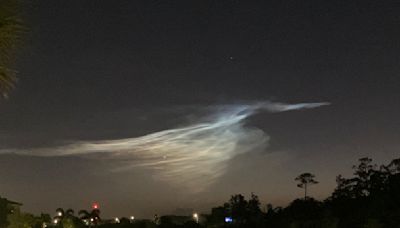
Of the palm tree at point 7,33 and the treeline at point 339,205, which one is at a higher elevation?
the treeline at point 339,205

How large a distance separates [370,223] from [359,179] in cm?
3107

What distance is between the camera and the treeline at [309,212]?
3090 centimetres

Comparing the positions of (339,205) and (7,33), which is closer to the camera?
(7,33)

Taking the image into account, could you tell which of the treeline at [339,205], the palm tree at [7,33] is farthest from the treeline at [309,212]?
the palm tree at [7,33]

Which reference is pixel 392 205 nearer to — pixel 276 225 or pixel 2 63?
pixel 276 225

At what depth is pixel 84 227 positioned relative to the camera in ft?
142

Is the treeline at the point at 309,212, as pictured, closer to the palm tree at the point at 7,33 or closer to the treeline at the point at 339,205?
the treeline at the point at 339,205

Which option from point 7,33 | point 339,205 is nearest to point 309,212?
point 339,205

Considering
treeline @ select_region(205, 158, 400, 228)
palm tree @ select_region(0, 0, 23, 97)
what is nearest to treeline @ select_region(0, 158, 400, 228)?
treeline @ select_region(205, 158, 400, 228)

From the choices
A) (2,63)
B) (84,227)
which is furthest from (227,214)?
(2,63)

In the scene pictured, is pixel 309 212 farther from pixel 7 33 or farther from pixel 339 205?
pixel 7 33

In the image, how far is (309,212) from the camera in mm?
44469

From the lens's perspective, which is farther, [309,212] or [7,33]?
[309,212]

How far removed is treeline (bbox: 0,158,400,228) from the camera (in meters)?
30.9
